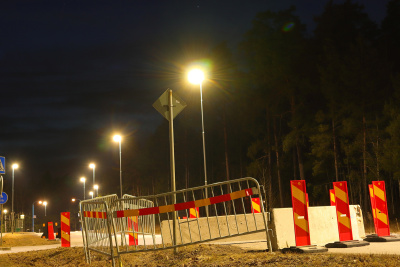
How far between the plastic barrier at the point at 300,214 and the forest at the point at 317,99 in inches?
708

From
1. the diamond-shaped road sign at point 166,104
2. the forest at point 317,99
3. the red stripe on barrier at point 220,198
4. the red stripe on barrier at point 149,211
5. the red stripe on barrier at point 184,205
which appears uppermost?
the forest at point 317,99

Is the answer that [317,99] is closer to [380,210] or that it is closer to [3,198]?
[3,198]

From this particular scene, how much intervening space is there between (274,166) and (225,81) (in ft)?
35.7

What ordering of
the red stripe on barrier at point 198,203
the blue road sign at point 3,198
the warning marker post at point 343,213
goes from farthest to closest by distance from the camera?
1. the blue road sign at point 3,198
2. the warning marker post at point 343,213
3. the red stripe on barrier at point 198,203

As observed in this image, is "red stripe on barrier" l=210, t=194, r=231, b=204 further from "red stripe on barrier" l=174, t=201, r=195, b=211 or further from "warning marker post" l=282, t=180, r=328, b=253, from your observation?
"warning marker post" l=282, t=180, r=328, b=253

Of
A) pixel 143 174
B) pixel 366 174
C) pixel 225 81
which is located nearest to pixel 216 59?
pixel 225 81

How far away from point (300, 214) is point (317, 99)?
33.0 metres

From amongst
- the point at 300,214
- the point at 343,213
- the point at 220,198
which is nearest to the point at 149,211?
the point at 220,198

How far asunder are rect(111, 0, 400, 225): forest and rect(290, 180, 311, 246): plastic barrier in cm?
1799

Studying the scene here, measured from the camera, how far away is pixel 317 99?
1663 inches

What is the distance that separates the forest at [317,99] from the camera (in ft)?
113

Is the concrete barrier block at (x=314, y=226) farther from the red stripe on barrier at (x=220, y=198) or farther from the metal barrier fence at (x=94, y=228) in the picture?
the metal barrier fence at (x=94, y=228)

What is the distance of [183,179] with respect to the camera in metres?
76.8

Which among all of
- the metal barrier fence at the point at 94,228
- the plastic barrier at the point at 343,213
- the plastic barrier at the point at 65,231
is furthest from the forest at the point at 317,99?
the metal barrier fence at the point at 94,228
